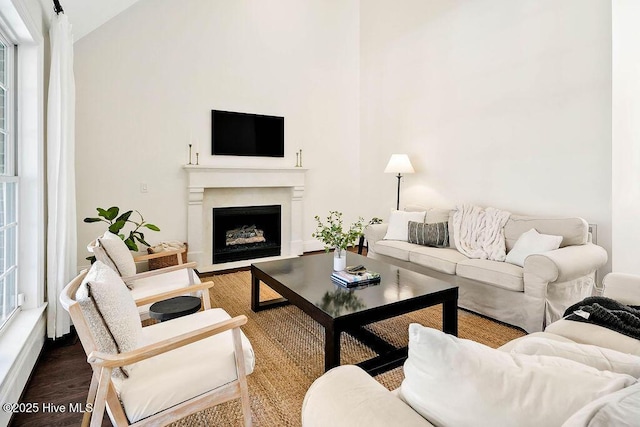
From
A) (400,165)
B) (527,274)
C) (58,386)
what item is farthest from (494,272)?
(58,386)

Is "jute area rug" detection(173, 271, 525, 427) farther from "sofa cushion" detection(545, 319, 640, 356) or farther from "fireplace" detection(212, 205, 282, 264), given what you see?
"fireplace" detection(212, 205, 282, 264)

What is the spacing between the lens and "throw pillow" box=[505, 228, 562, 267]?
2.80 m

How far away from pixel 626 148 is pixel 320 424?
10.8 ft

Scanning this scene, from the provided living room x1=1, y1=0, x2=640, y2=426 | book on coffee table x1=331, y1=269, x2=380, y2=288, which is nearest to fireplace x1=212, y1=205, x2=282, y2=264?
living room x1=1, y1=0, x2=640, y2=426

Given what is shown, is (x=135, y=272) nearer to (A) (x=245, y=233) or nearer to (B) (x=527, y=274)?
(A) (x=245, y=233)

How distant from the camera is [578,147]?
325cm

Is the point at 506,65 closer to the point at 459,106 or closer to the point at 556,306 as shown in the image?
the point at 459,106

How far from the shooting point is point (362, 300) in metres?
2.12

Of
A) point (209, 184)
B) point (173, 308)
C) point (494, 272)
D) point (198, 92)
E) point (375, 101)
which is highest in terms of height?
point (375, 101)

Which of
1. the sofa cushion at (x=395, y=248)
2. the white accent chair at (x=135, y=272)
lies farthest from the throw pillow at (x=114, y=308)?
the sofa cushion at (x=395, y=248)

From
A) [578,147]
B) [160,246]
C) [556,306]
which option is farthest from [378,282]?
[160,246]

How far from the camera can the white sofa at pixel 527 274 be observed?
8.27ft

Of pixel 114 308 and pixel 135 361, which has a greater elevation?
pixel 114 308

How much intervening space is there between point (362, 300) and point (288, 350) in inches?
26.8
